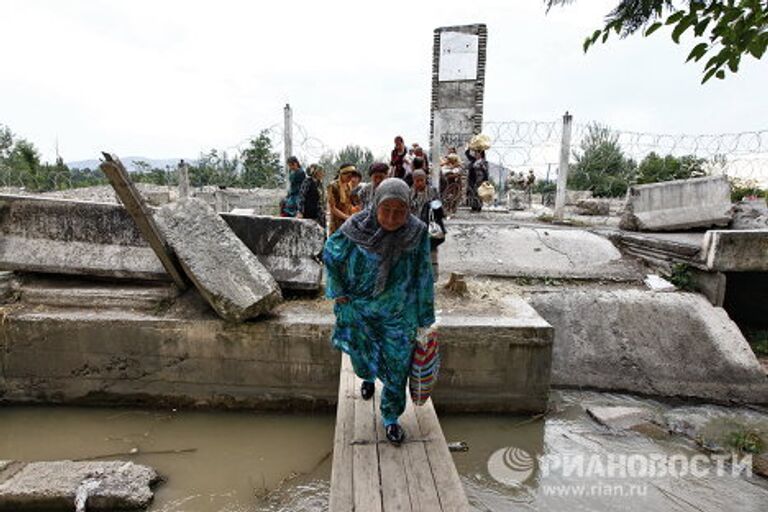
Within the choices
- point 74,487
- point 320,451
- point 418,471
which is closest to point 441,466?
point 418,471

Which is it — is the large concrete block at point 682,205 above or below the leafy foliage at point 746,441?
above

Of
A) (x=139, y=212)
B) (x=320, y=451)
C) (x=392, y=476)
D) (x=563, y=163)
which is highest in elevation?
(x=563, y=163)

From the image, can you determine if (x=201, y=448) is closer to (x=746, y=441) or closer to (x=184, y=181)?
(x=746, y=441)

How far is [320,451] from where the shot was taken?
3.77 m

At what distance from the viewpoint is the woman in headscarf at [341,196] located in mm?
5535

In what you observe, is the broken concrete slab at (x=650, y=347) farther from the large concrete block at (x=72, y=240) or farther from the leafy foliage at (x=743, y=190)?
the leafy foliage at (x=743, y=190)

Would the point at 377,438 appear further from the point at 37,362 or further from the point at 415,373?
the point at 37,362

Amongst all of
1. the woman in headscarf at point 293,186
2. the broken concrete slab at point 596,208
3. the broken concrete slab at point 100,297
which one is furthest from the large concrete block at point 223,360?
the broken concrete slab at point 596,208

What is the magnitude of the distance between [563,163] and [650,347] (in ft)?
13.5

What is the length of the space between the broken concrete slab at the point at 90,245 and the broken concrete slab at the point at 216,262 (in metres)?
0.45

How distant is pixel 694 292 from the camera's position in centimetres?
536

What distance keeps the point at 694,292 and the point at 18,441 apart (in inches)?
283

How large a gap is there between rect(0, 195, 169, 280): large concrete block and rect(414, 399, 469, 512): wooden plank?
3.13 meters

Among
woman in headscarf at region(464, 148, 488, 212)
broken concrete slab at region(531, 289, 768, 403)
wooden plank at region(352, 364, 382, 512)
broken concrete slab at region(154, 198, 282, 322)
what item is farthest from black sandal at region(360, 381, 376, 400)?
woman in headscarf at region(464, 148, 488, 212)
